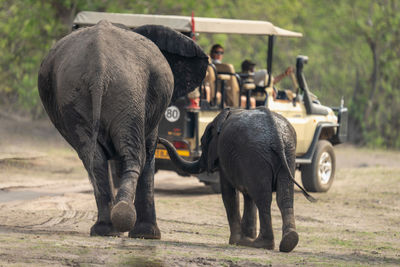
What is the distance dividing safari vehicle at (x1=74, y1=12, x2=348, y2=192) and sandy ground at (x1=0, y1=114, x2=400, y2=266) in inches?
21.4

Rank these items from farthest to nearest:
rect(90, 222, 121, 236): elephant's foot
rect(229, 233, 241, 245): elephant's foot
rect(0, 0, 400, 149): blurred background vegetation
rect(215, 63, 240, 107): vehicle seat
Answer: rect(0, 0, 400, 149): blurred background vegetation < rect(215, 63, 240, 107): vehicle seat < rect(229, 233, 241, 245): elephant's foot < rect(90, 222, 121, 236): elephant's foot

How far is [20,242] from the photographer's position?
22.9 ft

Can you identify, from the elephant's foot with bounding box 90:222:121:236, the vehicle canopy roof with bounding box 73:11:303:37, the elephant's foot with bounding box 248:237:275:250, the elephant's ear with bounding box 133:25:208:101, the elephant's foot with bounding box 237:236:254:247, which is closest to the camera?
the elephant's foot with bounding box 90:222:121:236

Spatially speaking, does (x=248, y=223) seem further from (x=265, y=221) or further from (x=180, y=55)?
(x=180, y=55)

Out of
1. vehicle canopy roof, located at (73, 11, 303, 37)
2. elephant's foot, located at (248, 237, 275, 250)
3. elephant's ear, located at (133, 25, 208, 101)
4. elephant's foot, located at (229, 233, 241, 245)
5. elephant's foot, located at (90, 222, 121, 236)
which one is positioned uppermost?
vehicle canopy roof, located at (73, 11, 303, 37)

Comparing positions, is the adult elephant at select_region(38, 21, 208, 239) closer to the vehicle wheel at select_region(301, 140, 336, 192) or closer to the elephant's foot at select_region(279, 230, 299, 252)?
the elephant's foot at select_region(279, 230, 299, 252)

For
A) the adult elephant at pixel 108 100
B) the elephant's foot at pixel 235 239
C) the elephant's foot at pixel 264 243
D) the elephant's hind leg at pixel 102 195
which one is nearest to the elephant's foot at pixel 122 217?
the adult elephant at pixel 108 100

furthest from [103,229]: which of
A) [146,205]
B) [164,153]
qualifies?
[164,153]

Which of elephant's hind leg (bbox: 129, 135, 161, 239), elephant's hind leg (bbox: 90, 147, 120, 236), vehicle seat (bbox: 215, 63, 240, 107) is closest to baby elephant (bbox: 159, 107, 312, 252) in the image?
elephant's hind leg (bbox: 129, 135, 161, 239)

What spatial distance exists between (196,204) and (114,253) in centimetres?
588

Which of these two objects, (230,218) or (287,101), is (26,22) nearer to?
(287,101)

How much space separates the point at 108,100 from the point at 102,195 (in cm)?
87

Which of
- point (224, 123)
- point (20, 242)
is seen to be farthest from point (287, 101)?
point (20, 242)

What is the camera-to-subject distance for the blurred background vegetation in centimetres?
2236
